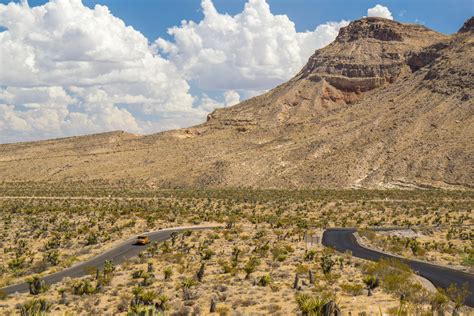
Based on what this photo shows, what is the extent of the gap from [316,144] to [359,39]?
5363cm

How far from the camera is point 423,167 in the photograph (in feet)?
268

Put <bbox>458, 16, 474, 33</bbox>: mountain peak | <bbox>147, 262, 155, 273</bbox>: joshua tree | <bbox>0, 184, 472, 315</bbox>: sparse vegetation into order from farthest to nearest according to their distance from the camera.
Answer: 1. <bbox>458, 16, 474, 33</bbox>: mountain peak
2. <bbox>147, 262, 155, 273</bbox>: joshua tree
3. <bbox>0, 184, 472, 315</bbox>: sparse vegetation

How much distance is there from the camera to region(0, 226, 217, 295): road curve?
25.0 metres

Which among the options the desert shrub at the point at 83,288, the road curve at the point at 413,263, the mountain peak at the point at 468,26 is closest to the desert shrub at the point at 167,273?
Answer: the desert shrub at the point at 83,288

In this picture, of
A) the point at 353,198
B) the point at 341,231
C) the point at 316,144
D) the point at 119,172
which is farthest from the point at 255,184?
the point at 341,231

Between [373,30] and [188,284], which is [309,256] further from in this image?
[373,30]

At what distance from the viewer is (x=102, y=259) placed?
31156 millimetres

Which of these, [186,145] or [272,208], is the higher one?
[186,145]

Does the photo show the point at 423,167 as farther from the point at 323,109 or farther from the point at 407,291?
the point at 407,291

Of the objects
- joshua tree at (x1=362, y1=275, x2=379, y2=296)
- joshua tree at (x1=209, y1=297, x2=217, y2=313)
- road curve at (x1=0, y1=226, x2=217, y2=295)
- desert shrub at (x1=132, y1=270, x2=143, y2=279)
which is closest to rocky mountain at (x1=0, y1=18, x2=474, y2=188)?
road curve at (x1=0, y1=226, x2=217, y2=295)

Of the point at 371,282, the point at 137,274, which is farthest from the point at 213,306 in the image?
the point at 137,274

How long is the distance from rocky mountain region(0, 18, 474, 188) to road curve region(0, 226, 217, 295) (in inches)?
2009

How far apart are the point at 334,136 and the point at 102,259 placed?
2977 inches

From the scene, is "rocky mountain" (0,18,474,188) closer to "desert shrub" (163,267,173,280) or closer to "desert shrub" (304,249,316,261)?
"desert shrub" (304,249,316,261)
